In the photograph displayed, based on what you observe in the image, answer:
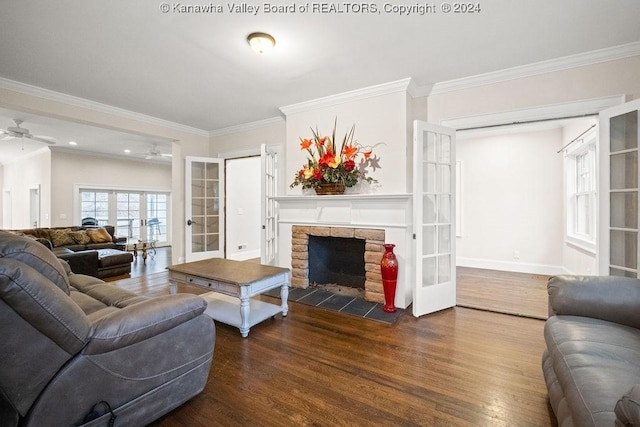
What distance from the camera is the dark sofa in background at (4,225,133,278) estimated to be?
429 centimetres

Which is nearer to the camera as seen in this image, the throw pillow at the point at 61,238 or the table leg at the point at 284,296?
the table leg at the point at 284,296

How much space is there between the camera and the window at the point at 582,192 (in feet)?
12.5

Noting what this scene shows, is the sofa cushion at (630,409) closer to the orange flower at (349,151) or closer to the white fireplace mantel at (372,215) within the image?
the white fireplace mantel at (372,215)

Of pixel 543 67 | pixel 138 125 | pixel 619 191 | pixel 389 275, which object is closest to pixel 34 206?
pixel 138 125

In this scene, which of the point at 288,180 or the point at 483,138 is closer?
the point at 288,180

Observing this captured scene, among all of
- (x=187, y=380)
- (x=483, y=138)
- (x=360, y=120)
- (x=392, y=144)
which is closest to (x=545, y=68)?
(x=392, y=144)

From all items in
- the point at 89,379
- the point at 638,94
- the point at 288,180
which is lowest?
the point at 89,379

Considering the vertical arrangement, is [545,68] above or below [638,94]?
above

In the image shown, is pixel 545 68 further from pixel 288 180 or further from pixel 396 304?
pixel 288 180

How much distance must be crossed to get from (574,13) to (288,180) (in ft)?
10.7

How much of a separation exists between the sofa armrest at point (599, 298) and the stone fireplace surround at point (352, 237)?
5.59 ft

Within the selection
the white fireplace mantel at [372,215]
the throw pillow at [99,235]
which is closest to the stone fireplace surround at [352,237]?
the white fireplace mantel at [372,215]

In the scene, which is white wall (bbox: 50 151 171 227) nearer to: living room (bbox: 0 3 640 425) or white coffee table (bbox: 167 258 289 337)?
living room (bbox: 0 3 640 425)

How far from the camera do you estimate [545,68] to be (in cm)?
287
